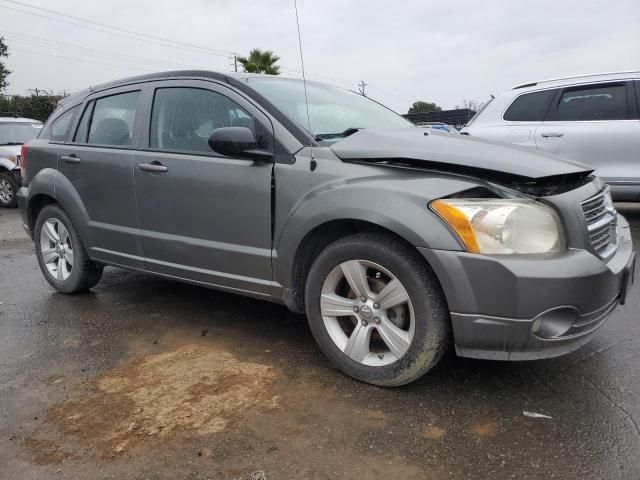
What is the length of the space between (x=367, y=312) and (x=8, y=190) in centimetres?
1036

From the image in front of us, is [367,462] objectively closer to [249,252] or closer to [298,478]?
[298,478]

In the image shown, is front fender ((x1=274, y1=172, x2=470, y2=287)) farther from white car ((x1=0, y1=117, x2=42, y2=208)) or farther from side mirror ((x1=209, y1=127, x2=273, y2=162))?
white car ((x1=0, y1=117, x2=42, y2=208))

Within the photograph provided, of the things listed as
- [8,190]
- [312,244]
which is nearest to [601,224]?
[312,244]

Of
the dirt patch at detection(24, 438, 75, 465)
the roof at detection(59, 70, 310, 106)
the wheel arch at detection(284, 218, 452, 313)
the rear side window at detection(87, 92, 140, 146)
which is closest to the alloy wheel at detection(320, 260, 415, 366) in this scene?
the wheel arch at detection(284, 218, 452, 313)

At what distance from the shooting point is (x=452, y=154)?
8.63 ft

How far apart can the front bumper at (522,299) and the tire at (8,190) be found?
10.4m

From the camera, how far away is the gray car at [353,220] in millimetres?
2449

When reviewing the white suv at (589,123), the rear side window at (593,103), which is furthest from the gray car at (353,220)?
the rear side window at (593,103)

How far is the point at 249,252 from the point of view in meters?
3.23

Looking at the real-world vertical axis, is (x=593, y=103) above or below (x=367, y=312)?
above

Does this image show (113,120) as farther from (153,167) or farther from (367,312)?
(367,312)

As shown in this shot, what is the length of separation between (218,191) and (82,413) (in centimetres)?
140

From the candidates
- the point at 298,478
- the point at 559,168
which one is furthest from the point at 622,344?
the point at 298,478

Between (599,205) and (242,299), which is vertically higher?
(599,205)
